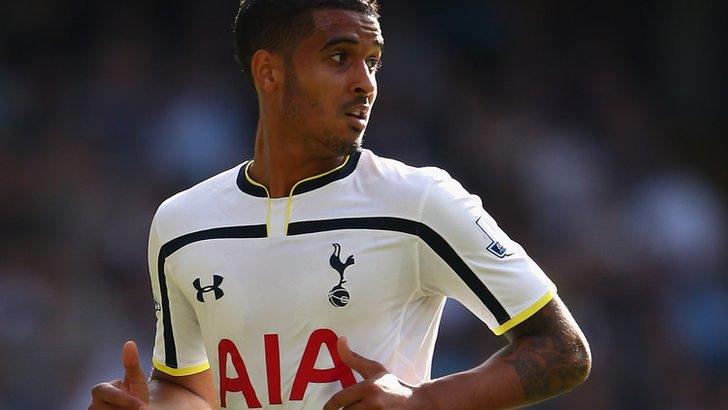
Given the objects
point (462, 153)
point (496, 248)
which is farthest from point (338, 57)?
point (462, 153)

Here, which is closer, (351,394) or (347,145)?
(351,394)

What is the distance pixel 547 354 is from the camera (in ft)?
11.1

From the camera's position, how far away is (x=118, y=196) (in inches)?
377

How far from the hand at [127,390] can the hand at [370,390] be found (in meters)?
0.57

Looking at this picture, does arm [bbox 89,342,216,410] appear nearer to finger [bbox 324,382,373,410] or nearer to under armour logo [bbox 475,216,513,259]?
finger [bbox 324,382,373,410]

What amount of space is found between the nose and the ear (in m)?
0.27

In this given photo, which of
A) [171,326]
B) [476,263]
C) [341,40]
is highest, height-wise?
[341,40]

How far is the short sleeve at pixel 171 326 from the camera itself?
3996mm

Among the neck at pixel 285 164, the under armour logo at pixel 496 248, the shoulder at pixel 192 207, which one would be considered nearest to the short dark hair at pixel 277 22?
the neck at pixel 285 164

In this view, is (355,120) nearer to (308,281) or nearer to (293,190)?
(293,190)

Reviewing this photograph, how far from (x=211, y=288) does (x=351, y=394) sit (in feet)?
2.42

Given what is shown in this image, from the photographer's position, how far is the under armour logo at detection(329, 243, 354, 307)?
358cm

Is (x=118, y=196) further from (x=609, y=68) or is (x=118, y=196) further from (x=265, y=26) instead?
(x=265, y=26)

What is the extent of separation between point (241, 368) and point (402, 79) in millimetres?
7009
